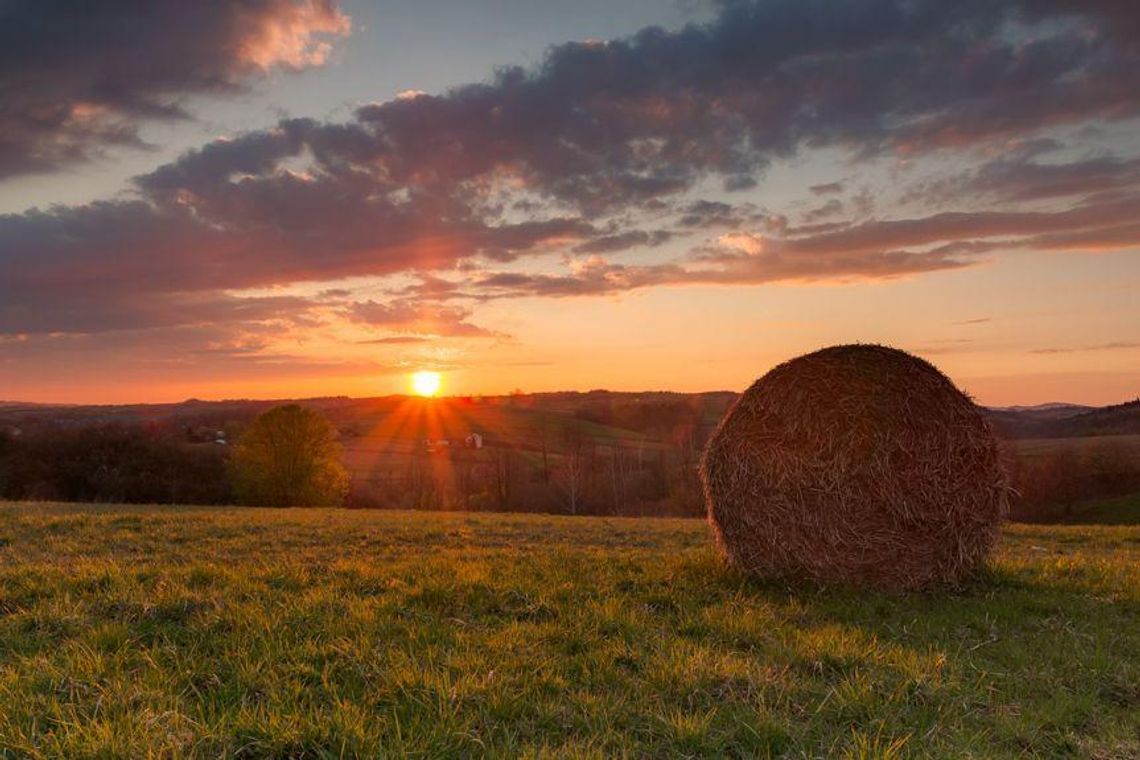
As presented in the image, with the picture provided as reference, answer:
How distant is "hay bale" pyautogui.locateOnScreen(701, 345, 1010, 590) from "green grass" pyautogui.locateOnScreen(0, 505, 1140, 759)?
0.59 meters

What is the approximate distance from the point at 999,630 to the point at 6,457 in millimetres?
59557

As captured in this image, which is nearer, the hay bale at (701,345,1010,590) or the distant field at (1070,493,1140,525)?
the hay bale at (701,345,1010,590)

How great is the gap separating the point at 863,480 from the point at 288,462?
4455cm

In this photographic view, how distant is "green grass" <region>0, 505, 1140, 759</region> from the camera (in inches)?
186

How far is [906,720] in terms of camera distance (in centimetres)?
528

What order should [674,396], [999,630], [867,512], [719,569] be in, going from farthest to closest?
[674,396] → [719,569] → [867,512] → [999,630]

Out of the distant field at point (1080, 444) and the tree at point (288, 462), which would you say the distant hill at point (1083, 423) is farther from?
the tree at point (288, 462)

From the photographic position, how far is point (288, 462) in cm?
4825

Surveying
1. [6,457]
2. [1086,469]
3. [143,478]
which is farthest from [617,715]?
[1086,469]

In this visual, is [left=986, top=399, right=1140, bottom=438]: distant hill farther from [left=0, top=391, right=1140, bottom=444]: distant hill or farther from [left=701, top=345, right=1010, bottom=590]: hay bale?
[left=701, top=345, right=1010, bottom=590]: hay bale

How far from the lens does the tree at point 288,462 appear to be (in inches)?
1868

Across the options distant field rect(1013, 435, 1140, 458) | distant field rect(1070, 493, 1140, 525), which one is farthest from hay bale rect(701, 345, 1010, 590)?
distant field rect(1013, 435, 1140, 458)

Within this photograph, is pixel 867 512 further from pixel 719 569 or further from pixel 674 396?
pixel 674 396

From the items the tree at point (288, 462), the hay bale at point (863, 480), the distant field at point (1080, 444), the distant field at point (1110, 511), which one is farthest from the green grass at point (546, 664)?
the distant field at point (1080, 444)
